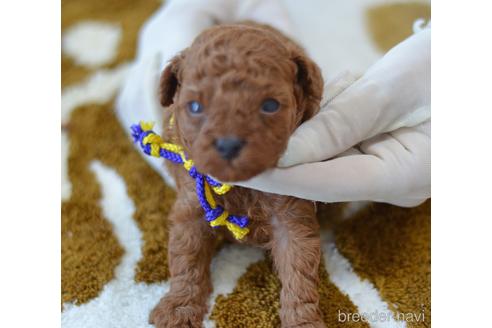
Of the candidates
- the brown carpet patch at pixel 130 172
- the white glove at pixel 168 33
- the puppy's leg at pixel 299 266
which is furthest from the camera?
the white glove at pixel 168 33

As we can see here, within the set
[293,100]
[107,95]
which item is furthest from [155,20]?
[293,100]

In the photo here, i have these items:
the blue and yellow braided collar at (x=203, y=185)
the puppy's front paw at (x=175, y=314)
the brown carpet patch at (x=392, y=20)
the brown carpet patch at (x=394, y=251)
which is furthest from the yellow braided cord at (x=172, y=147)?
the brown carpet patch at (x=392, y=20)

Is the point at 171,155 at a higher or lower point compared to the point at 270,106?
lower

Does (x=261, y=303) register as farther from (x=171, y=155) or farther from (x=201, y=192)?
(x=171, y=155)

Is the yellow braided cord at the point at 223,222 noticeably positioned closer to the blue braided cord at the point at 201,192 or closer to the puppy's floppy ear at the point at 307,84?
the blue braided cord at the point at 201,192

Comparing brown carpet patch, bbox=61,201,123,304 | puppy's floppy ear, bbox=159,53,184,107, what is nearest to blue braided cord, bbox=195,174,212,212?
puppy's floppy ear, bbox=159,53,184,107

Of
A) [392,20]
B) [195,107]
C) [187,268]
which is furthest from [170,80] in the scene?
[392,20]

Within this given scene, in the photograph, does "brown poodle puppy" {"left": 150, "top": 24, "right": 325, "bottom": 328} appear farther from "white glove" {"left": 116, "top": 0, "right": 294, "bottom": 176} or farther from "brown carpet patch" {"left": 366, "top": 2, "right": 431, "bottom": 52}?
"brown carpet patch" {"left": 366, "top": 2, "right": 431, "bottom": 52}
